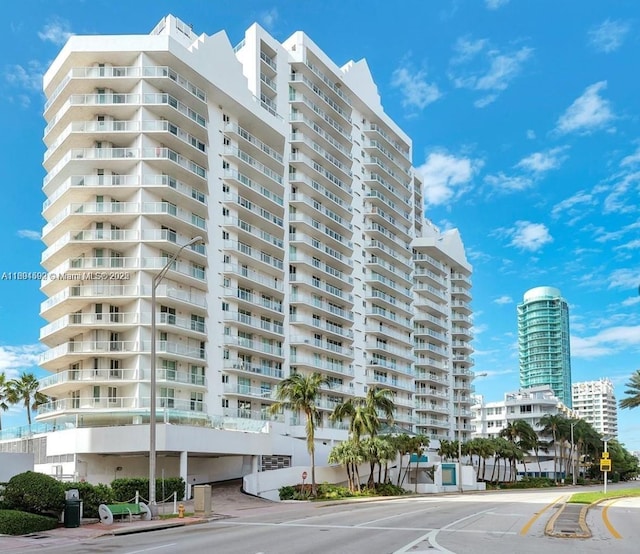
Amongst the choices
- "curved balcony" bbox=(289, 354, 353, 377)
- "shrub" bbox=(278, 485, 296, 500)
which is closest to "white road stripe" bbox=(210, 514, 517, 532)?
"shrub" bbox=(278, 485, 296, 500)

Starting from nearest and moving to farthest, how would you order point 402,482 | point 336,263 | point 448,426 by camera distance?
1. point 402,482
2. point 336,263
3. point 448,426

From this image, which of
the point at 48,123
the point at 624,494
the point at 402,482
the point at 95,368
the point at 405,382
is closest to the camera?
the point at 624,494

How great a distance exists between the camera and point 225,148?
241 ft

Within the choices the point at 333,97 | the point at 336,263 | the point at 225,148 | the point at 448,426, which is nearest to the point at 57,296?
the point at 225,148

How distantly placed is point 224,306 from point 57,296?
15.1 meters

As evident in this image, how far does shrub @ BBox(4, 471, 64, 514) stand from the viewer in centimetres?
2831

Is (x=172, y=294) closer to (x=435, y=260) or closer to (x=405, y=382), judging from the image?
(x=405, y=382)

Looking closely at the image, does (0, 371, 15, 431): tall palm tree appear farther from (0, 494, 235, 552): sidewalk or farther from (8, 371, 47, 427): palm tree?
(0, 494, 235, 552): sidewalk

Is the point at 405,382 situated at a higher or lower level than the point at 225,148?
lower

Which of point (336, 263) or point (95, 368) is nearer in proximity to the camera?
point (95, 368)

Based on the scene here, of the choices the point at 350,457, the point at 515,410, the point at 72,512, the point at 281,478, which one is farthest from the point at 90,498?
the point at 515,410

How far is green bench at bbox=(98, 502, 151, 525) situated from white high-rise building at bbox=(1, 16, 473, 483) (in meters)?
17.8

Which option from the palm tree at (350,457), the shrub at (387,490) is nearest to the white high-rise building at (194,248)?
the palm tree at (350,457)

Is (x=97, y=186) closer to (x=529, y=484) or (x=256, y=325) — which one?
(x=256, y=325)
